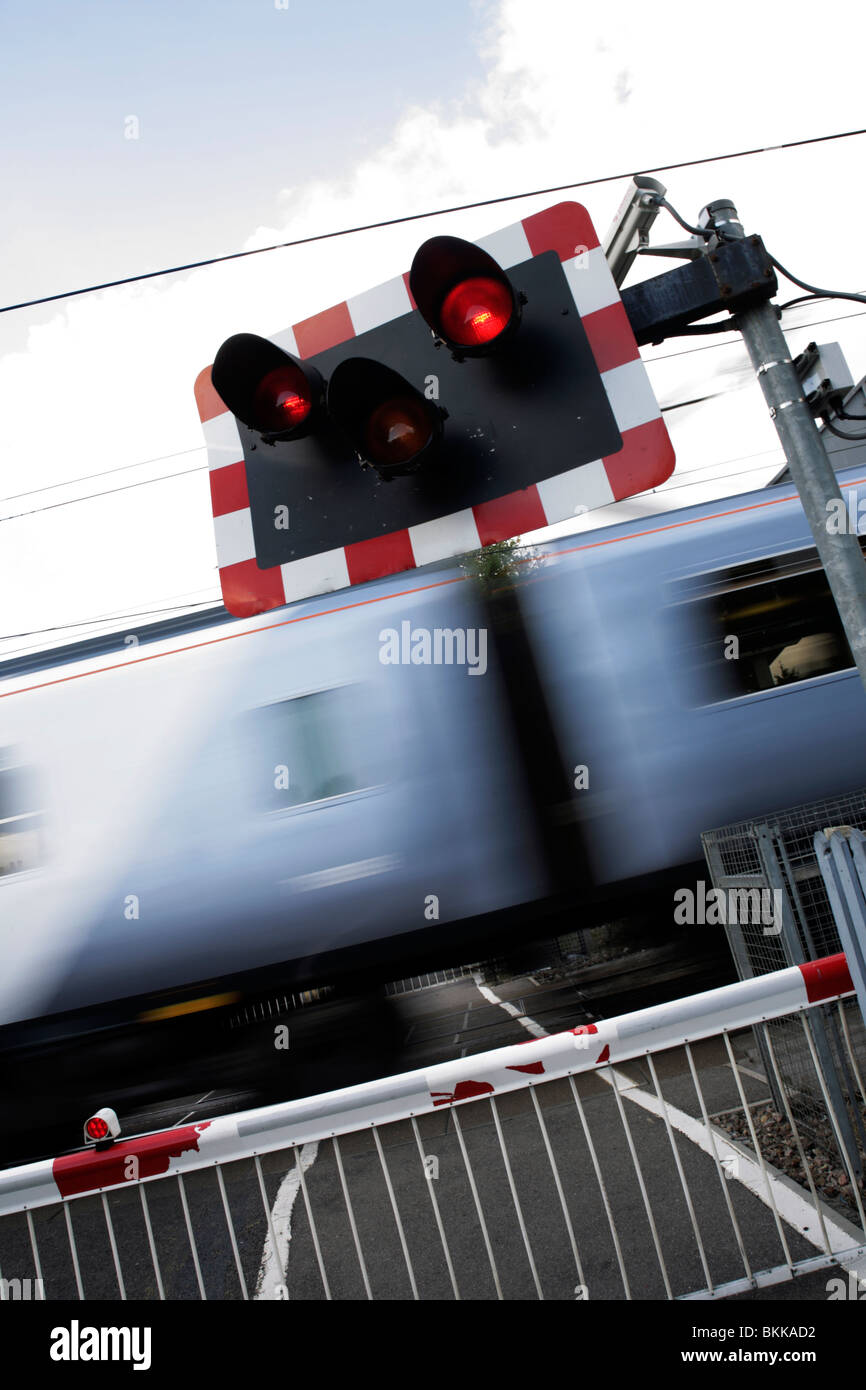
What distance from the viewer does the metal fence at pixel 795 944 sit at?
3320 mm

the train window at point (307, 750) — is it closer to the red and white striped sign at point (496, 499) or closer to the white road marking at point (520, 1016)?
the white road marking at point (520, 1016)

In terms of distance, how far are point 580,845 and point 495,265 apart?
3.91 metres

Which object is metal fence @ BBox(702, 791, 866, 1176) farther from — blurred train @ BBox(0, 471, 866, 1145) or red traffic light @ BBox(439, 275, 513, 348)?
red traffic light @ BBox(439, 275, 513, 348)

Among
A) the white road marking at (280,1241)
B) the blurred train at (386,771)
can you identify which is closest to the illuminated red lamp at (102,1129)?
the white road marking at (280,1241)

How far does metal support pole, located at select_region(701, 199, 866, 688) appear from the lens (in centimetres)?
208

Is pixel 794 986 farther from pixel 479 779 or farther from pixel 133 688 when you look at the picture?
pixel 133 688

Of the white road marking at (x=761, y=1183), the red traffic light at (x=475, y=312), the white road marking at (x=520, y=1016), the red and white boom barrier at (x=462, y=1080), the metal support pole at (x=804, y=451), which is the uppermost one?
the red traffic light at (x=475, y=312)

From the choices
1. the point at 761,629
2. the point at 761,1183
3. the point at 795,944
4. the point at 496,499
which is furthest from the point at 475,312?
the point at 761,629

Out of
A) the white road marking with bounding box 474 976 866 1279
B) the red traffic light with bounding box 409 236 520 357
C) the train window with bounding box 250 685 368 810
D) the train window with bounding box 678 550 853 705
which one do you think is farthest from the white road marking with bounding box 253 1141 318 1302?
the train window with bounding box 678 550 853 705

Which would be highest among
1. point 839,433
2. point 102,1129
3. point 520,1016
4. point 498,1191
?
point 839,433

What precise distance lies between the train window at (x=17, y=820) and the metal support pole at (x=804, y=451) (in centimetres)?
508

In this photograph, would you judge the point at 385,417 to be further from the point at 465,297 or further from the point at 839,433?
the point at 839,433

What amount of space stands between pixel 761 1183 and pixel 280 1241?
2163mm

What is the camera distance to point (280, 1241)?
152 inches
